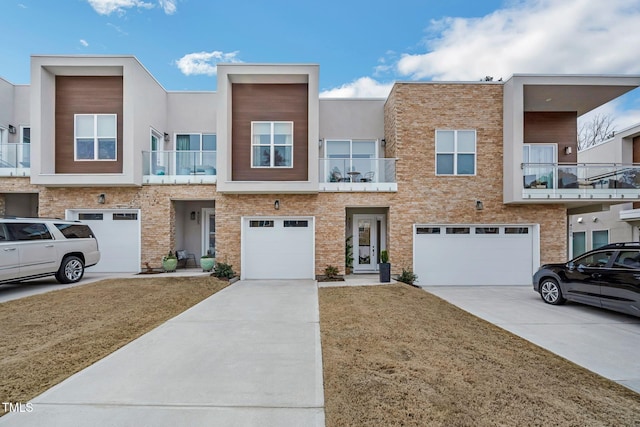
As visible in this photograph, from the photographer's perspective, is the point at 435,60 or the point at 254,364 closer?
the point at 254,364

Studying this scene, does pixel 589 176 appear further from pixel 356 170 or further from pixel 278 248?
pixel 278 248

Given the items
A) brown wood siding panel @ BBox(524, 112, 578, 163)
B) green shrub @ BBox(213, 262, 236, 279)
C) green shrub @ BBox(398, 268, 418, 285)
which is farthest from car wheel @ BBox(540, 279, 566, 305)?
green shrub @ BBox(213, 262, 236, 279)

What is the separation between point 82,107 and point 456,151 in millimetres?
14207

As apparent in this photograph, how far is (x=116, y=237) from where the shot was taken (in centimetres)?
1237

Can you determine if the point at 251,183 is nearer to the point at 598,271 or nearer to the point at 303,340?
the point at 303,340

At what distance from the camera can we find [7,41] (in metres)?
12.0

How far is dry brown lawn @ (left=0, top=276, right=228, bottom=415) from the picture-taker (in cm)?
406

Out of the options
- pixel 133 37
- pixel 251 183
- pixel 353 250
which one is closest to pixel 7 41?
pixel 133 37

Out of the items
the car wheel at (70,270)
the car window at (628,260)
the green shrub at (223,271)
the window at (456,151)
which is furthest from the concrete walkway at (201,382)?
the window at (456,151)

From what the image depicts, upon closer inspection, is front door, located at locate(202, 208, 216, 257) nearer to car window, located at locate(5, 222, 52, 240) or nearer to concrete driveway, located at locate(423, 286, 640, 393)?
car window, located at locate(5, 222, 52, 240)

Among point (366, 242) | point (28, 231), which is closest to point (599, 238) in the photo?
point (366, 242)

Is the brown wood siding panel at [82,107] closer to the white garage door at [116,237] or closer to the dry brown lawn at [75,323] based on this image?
the white garage door at [116,237]

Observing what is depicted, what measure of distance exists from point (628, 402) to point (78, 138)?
16069 mm

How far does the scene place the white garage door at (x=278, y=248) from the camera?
12.1 meters
